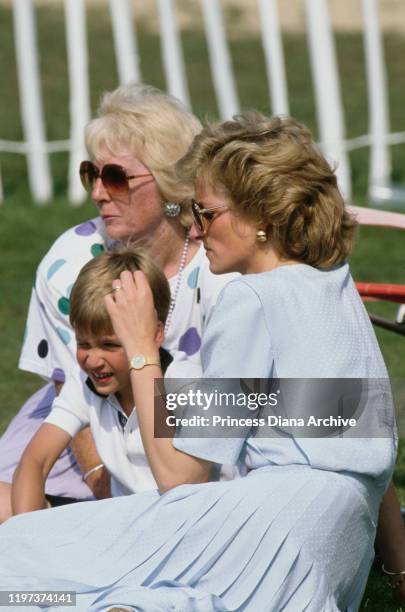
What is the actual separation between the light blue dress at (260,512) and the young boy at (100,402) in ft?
1.70

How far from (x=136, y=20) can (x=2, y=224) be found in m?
16.0

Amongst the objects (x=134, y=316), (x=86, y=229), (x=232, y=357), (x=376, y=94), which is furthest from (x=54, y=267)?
(x=376, y=94)

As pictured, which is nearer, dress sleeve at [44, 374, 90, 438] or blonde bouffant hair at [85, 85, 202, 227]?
dress sleeve at [44, 374, 90, 438]

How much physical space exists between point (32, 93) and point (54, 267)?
5.39 m

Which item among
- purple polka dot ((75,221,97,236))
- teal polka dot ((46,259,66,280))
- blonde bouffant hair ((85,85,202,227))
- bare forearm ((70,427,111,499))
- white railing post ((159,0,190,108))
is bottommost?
bare forearm ((70,427,111,499))

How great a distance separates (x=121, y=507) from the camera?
3.12 meters

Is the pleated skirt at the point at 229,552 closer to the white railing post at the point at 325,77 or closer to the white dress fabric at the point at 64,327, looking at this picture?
the white dress fabric at the point at 64,327

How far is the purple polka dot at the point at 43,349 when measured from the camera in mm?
4305

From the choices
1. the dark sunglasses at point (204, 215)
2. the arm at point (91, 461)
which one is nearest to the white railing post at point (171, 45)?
the arm at point (91, 461)

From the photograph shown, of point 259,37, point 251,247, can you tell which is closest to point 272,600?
point 251,247

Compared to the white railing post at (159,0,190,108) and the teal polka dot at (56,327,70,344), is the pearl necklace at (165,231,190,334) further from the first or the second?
the white railing post at (159,0,190,108)

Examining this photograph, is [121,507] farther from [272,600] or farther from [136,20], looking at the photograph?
[136,20]

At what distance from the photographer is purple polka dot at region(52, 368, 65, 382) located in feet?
13.8

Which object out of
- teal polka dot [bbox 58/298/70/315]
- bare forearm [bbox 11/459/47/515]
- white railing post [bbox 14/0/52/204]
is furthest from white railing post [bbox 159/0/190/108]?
bare forearm [bbox 11/459/47/515]
